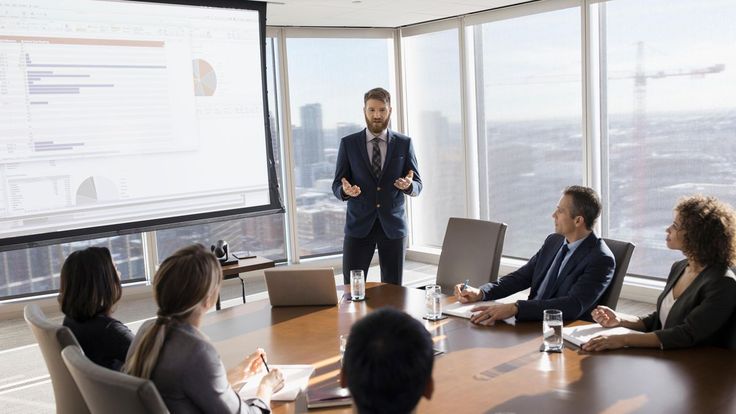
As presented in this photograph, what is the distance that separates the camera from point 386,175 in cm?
483

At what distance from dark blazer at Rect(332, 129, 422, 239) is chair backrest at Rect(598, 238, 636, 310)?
171 centimetres

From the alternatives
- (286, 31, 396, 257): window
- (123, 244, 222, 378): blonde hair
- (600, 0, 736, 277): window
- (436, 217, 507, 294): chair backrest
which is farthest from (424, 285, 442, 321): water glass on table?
(286, 31, 396, 257): window

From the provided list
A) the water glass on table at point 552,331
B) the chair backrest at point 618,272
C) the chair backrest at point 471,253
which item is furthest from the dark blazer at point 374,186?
the water glass on table at point 552,331

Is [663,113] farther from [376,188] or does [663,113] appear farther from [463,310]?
[463,310]

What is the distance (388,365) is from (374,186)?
345 cm

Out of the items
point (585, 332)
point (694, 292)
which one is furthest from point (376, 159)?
point (694, 292)

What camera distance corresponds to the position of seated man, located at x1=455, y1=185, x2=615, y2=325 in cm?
293

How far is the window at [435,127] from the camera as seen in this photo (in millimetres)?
7789

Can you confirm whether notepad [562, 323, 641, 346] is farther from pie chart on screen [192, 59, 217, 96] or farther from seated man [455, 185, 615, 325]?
pie chart on screen [192, 59, 217, 96]

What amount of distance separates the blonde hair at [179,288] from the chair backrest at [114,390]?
0.15 metres

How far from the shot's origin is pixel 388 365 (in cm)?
139

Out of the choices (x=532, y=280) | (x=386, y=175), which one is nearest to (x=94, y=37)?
(x=386, y=175)

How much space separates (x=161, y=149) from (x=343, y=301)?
2.29 m

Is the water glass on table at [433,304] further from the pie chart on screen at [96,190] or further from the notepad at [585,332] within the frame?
the pie chart on screen at [96,190]
